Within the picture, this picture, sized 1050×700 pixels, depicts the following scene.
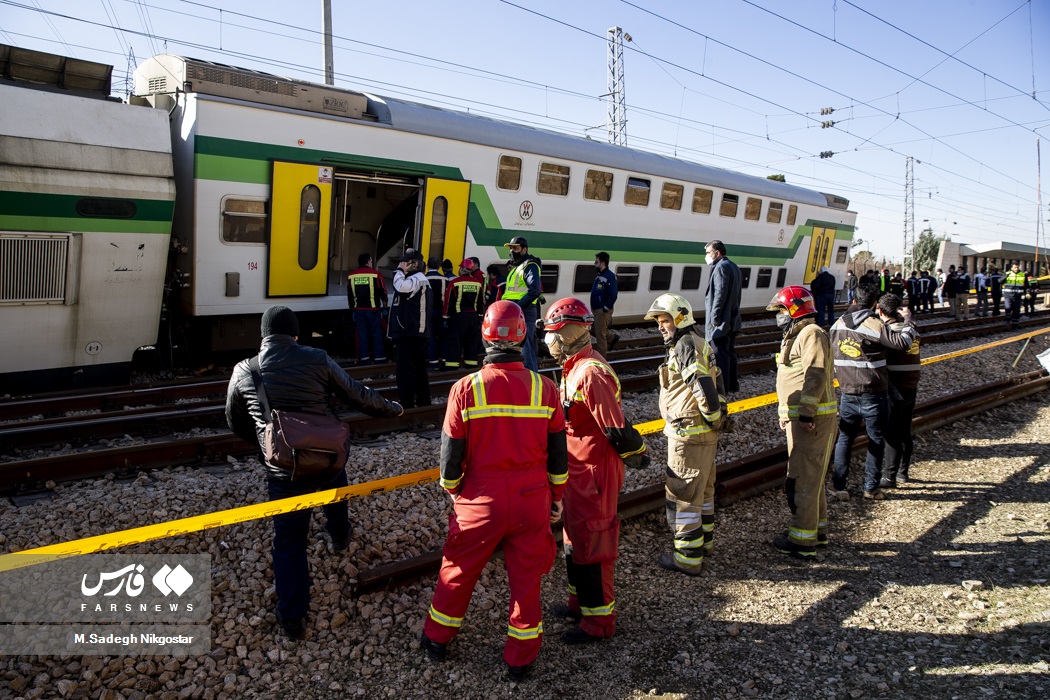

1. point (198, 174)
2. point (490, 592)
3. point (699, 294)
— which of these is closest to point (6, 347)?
point (198, 174)

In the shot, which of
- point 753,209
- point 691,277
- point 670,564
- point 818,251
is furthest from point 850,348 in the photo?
point 818,251

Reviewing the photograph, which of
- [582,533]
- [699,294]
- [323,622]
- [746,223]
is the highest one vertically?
[746,223]

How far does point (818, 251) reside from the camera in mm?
21594

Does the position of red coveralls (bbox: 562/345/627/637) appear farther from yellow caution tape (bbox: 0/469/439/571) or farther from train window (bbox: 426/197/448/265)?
train window (bbox: 426/197/448/265)

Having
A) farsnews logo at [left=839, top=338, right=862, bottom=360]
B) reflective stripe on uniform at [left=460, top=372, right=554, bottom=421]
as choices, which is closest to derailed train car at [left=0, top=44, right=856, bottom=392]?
reflective stripe on uniform at [left=460, top=372, right=554, bottom=421]

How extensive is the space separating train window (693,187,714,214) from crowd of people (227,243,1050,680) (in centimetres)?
963

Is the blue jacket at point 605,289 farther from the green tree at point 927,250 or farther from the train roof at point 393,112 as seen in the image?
the green tree at point 927,250

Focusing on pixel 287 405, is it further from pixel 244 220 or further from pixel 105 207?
pixel 244 220

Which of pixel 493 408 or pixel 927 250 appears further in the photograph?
pixel 927 250

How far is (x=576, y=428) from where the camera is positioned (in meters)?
4.23

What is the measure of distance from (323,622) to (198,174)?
6.75 metres

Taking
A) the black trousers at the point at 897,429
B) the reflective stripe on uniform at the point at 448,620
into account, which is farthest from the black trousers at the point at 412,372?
the black trousers at the point at 897,429

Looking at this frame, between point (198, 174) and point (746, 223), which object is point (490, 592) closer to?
point (198, 174)

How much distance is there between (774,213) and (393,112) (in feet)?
39.8
